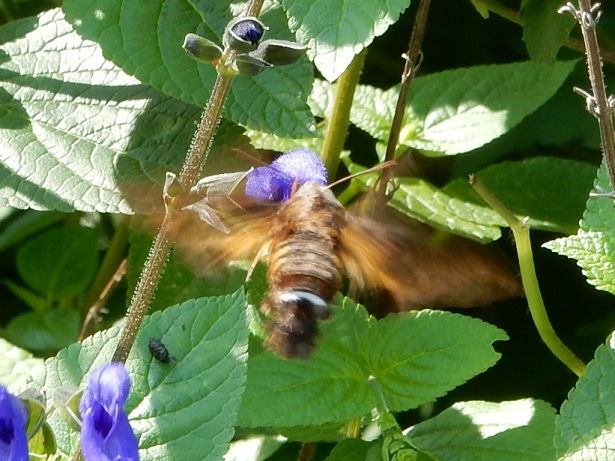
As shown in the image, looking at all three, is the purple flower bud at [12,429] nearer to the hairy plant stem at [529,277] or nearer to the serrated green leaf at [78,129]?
the serrated green leaf at [78,129]

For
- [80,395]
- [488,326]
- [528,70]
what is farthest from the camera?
[528,70]

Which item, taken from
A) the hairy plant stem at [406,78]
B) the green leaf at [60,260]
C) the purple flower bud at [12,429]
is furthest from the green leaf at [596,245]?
the green leaf at [60,260]

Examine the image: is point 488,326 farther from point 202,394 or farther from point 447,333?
point 202,394

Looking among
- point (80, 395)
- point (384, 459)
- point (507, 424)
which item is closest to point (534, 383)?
point (507, 424)

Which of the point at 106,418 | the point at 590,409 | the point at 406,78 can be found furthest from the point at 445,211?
the point at 106,418

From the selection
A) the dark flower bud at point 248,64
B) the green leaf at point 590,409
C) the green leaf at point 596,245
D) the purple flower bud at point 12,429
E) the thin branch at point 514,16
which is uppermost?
the thin branch at point 514,16

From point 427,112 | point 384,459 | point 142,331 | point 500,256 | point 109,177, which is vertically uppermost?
point 427,112
